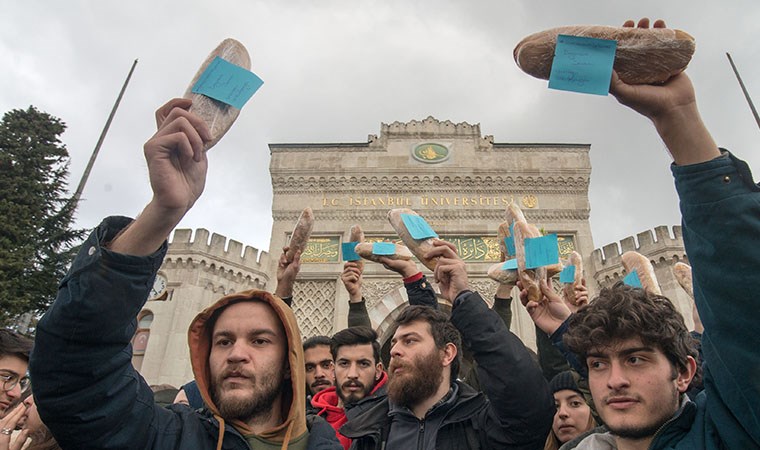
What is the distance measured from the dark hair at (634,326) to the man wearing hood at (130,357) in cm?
127

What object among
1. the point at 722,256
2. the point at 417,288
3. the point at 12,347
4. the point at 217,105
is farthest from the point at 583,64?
the point at 12,347

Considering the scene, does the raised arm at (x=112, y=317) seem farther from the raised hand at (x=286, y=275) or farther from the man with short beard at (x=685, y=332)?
the raised hand at (x=286, y=275)

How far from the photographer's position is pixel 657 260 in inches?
458

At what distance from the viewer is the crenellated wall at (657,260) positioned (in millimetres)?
11062

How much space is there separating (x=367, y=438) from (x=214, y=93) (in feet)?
6.49

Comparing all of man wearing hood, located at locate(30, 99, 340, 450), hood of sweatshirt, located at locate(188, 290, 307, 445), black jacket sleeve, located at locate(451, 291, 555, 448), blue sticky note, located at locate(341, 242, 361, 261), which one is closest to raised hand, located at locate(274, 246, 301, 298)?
blue sticky note, located at locate(341, 242, 361, 261)

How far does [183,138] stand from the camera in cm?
147

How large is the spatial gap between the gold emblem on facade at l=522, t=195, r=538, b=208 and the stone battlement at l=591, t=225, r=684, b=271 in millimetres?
2268

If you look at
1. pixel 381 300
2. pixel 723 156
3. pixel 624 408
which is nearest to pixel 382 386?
pixel 624 408

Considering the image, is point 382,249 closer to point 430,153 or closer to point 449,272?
point 449,272

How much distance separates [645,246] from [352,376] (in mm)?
11444

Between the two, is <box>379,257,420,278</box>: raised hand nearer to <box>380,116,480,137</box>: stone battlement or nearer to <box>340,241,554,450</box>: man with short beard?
<box>340,241,554,450</box>: man with short beard

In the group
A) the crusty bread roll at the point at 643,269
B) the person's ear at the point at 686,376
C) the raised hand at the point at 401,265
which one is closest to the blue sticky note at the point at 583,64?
the person's ear at the point at 686,376

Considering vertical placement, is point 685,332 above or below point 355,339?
below
